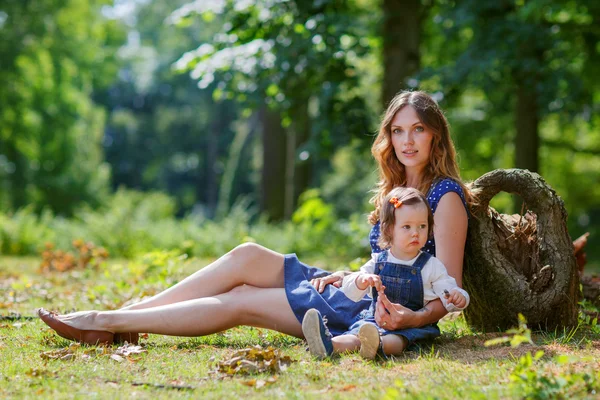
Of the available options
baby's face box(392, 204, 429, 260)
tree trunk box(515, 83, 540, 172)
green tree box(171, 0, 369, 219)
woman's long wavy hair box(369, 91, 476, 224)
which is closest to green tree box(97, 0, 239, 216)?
tree trunk box(515, 83, 540, 172)

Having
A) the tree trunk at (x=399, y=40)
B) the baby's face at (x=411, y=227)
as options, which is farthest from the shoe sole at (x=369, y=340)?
the tree trunk at (x=399, y=40)

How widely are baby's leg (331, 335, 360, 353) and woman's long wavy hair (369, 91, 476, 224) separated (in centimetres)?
84

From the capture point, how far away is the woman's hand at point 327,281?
13.6 ft

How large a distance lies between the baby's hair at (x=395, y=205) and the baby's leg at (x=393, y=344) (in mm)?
507

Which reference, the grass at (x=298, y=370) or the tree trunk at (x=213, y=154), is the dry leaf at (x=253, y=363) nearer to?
the grass at (x=298, y=370)

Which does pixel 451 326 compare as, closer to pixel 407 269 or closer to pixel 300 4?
pixel 407 269

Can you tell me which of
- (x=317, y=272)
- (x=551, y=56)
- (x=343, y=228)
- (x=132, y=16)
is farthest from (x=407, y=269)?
(x=132, y=16)

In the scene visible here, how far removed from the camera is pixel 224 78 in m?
9.38

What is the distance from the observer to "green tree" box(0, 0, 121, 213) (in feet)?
66.5

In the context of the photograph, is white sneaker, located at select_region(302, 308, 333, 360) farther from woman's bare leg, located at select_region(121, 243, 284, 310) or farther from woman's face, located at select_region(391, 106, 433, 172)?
woman's face, located at select_region(391, 106, 433, 172)

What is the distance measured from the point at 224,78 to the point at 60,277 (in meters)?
3.27

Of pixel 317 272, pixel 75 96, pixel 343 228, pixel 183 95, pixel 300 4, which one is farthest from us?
pixel 183 95

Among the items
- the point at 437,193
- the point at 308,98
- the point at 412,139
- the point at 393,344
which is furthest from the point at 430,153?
the point at 308,98

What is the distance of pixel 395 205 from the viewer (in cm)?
375
